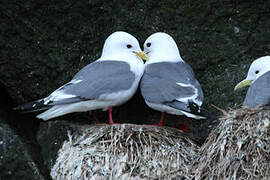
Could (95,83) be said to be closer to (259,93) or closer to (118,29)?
(118,29)

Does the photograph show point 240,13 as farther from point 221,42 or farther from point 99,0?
point 99,0

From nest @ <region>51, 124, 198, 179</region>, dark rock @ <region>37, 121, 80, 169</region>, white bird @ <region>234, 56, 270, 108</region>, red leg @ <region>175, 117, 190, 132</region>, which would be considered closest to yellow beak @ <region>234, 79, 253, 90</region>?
white bird @ <region>234, 56, 270, 108</region>

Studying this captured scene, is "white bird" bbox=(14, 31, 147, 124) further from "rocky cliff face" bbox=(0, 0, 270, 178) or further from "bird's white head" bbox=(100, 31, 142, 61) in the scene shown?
"rocky cliff face" bbox=(0, 0, 270, 178)

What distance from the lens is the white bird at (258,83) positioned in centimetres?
523

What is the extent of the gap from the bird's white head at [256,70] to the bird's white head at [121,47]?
957 millimetres

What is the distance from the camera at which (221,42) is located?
6176 millimetres

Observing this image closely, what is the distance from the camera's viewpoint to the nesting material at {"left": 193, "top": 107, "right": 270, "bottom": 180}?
15.7ft

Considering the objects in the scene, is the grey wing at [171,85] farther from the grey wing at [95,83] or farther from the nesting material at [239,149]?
the nesting material at [239,149]

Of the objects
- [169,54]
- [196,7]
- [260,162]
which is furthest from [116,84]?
[260,162]

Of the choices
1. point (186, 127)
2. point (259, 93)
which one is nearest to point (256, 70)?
point (259, 93)

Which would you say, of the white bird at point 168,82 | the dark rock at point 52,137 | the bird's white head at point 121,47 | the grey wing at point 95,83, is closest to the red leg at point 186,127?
the white bird at point 168,82

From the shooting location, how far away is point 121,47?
6.04 meters

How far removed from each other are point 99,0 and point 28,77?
0.95 meters

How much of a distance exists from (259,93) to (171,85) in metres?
0.73
